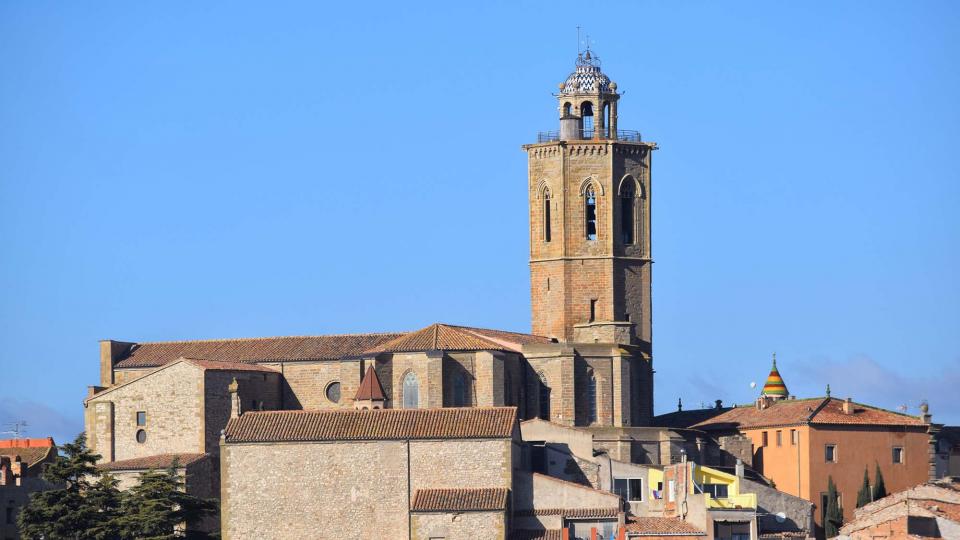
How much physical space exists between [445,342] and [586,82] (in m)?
12.7

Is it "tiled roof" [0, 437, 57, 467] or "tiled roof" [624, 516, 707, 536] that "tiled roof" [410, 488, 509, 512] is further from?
"tiled roof" [0, 437, 57, 467]

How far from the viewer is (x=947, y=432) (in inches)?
3310

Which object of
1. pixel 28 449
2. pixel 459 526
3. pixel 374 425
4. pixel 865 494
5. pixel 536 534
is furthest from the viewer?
pixel 28 449

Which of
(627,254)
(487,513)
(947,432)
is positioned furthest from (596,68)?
(487,513)

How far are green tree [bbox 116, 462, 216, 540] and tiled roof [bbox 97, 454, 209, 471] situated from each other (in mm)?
1935

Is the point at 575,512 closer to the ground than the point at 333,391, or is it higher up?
closer to the ground

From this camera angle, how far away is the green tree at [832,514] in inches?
3036

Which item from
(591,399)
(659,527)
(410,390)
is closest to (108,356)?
(410,390)

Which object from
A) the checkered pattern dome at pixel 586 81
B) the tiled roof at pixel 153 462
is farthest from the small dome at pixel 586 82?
the tiled roof at pixel 153 462

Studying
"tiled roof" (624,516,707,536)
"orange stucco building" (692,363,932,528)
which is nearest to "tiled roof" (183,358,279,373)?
"tiled roof" (624,516,707,536)

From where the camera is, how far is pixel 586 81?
8712 cm

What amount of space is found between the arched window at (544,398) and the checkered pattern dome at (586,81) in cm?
1142

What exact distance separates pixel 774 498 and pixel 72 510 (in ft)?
70.9

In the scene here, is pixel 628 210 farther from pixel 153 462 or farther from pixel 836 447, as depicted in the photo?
pixel 153 462
